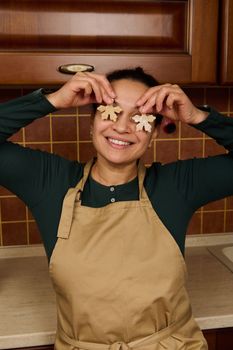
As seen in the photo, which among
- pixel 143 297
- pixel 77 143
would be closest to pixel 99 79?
pixel 143 297

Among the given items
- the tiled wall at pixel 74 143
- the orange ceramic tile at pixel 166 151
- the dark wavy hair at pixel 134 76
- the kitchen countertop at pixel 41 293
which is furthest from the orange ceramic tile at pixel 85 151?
the dark wavy hair at pixel 134 76

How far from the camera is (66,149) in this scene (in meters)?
1.58

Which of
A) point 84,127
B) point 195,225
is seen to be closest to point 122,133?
point 84,127

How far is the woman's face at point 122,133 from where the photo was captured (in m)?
1.03

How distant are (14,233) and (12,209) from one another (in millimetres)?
88

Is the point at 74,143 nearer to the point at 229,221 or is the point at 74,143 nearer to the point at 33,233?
the point at 33,233

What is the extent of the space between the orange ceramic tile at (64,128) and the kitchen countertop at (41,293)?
0.40m

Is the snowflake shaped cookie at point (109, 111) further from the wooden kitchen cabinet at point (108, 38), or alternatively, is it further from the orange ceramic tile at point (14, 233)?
the orange ceramic tile at point (14, 233)

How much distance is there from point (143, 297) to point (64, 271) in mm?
185

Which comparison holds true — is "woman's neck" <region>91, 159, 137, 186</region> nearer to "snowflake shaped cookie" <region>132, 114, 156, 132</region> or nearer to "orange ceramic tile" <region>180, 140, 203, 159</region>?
"snowflake shaped cookie" <region>132, 114, 156, 132</region>

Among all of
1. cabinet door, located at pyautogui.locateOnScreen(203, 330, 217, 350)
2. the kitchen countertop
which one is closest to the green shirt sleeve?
the kitchen countertop

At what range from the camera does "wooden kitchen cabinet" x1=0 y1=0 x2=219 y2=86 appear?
1.14 metres

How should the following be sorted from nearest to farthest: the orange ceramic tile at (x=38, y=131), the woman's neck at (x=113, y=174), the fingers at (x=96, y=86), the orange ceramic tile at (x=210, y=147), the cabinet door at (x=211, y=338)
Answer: the fingers at (x=96, y=86), the woman's neck at (x=113, y=174), the cabinet door at (x=211, y=338), the orange ceramic tile at (x=38, y=131), the orange ceramic tile at (x=210, y=147)

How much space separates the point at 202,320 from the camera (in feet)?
3.87
